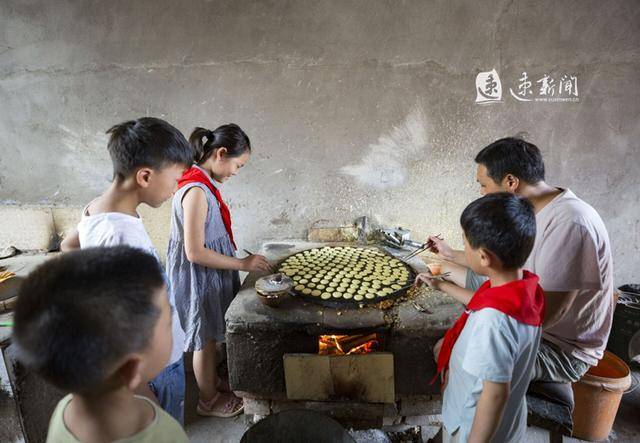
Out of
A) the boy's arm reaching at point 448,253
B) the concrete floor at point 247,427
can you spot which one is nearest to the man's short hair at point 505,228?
the boy's arm reaching at point 448,253

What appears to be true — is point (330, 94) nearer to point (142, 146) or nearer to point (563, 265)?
point (142, 146)

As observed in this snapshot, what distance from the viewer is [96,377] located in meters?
0.85

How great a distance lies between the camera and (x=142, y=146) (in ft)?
5.36

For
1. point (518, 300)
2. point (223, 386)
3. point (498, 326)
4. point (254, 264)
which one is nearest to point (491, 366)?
point (498, 326)

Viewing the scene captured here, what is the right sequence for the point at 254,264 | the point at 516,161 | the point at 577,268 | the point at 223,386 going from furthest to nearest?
the point at 223,386 < the point at 254,264 < the point at 516,161 < the point at 577,268

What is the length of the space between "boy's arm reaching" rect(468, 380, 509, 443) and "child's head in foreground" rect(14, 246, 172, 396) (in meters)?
1.30

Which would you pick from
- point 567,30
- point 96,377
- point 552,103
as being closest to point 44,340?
point 96,377

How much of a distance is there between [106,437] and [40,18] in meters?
4.34

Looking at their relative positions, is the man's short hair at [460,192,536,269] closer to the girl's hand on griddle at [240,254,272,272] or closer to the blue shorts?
the girl's hand on griddle at [240,254,272,272]

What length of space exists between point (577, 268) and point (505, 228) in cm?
89

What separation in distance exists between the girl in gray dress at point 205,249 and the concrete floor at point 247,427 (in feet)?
0.37

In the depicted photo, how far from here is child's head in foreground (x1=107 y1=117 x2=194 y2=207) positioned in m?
1.63

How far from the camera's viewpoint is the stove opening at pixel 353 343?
211 cm

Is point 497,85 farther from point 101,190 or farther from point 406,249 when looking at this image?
point 101,190
